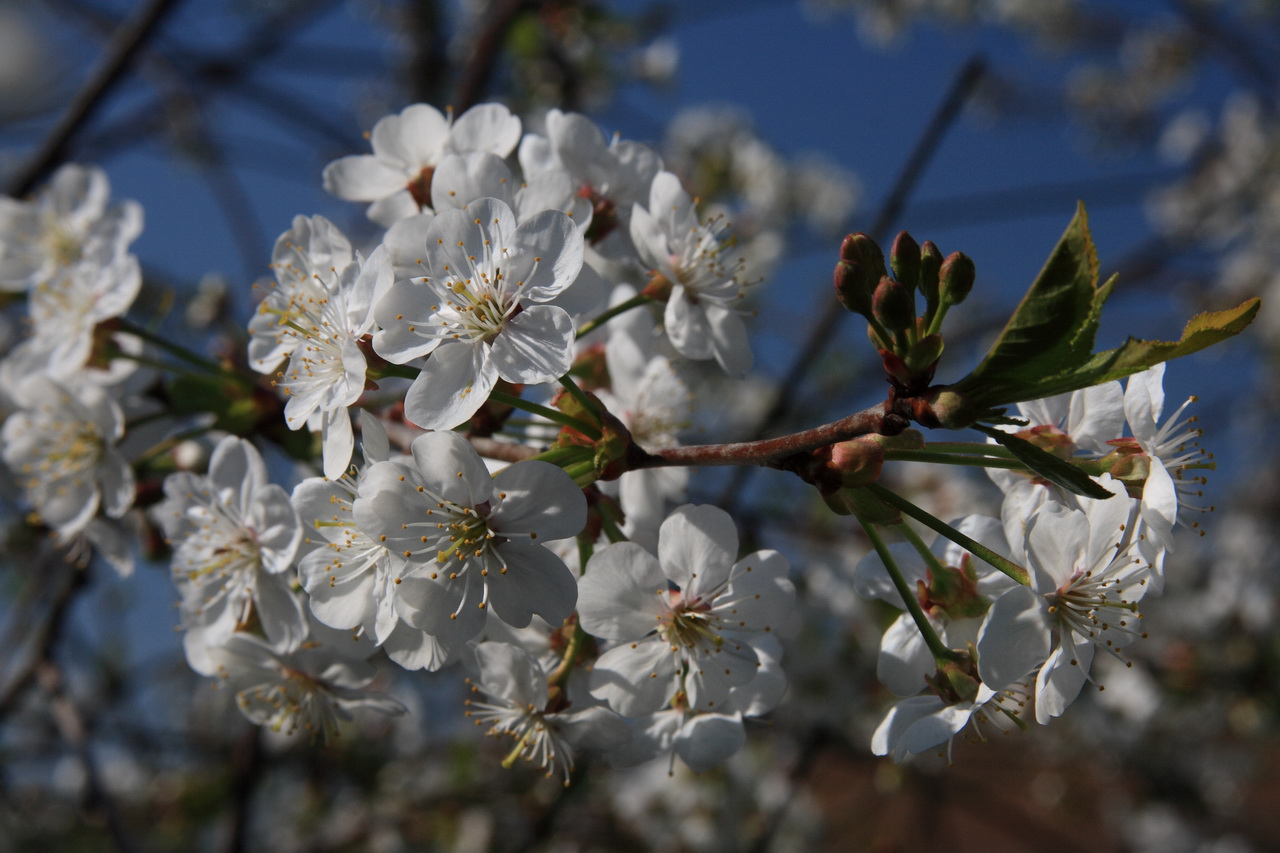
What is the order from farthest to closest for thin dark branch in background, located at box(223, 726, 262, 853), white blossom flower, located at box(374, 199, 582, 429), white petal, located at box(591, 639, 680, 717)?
thin dark branch in background, located at box(223, 726, 262, 853)
white petal, located at box(591, 639, 680, 717)
white blossom flower, located at box(374, 199, 582, 429)

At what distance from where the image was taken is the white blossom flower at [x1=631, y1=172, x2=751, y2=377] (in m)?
1.35

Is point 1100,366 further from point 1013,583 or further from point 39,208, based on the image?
point 39,208

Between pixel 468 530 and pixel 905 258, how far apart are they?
0.62 metres

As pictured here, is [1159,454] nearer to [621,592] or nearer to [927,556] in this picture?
[927,556]

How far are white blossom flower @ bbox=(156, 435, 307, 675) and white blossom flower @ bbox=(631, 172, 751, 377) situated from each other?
0.68 metres

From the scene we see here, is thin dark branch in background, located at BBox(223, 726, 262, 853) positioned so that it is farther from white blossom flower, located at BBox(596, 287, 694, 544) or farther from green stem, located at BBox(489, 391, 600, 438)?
green stem, located at BBox(489, 391, 600, 438)

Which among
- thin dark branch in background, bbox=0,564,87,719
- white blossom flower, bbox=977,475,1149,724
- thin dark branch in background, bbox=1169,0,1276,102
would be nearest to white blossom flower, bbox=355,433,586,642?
white blossom flower, bbox=977,475,1149,724

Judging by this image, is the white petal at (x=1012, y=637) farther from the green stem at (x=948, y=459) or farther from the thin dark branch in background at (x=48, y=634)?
the thin dark branch in background at (x=48, y=634)

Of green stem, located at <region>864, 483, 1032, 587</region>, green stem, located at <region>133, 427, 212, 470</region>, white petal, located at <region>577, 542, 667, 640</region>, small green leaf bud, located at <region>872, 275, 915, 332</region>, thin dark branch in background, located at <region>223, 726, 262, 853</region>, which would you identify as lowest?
thin dark branch in background, located at <region>223, 726, 262, 853</region>

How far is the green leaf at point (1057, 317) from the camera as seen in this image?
84cm

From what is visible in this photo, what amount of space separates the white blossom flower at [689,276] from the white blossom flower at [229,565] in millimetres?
683

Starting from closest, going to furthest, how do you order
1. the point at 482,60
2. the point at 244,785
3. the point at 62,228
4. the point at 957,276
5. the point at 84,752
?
the point at 957,276 → the point at 62,228 → the point at 84,752 → the point at 244,785 → the point at 482,60

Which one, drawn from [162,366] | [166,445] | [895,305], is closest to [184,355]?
[162,366]

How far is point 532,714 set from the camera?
1.27 meters
